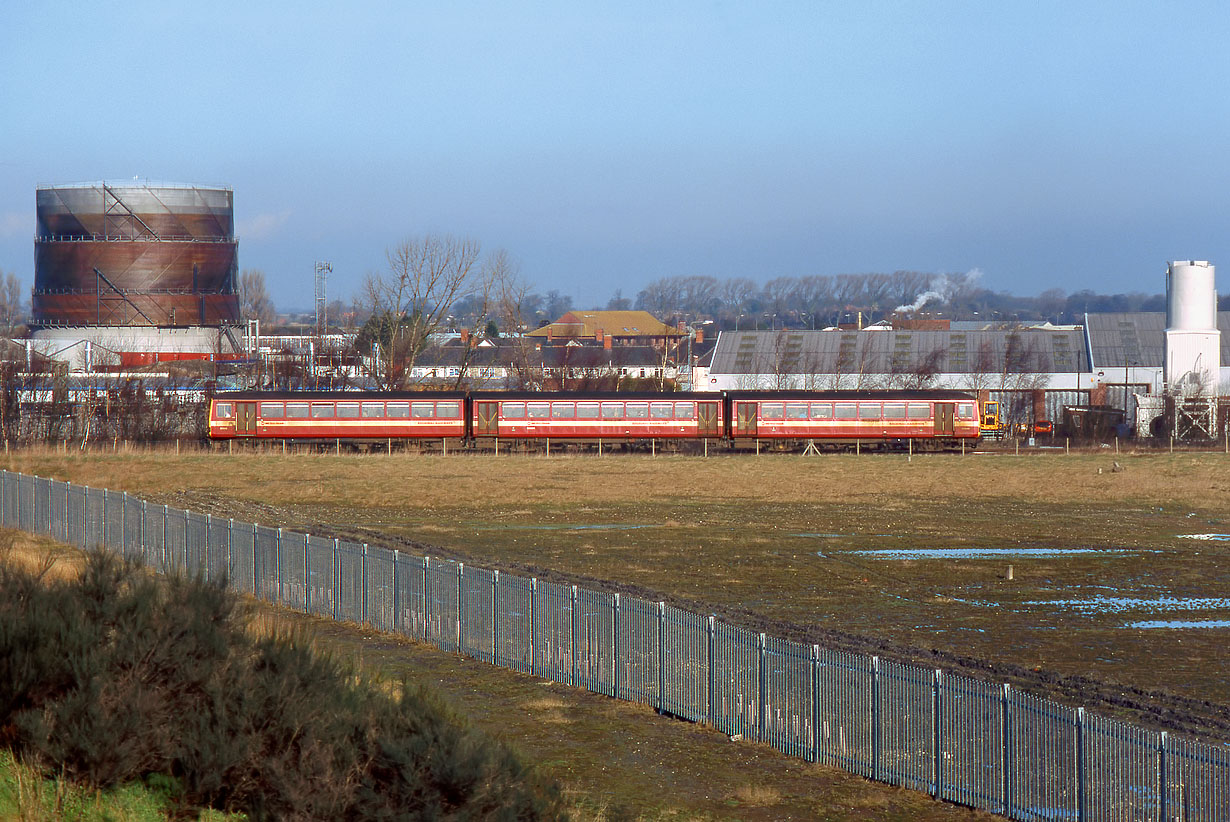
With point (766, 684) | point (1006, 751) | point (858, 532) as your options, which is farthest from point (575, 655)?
point (858, 532)

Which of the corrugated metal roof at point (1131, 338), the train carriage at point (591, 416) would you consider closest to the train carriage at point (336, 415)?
the train carriage at point (591, 416)

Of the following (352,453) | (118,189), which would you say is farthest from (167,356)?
(352,453)

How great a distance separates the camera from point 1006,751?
1175cm

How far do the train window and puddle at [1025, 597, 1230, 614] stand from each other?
37966 millimetres

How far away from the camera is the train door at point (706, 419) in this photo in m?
62.2

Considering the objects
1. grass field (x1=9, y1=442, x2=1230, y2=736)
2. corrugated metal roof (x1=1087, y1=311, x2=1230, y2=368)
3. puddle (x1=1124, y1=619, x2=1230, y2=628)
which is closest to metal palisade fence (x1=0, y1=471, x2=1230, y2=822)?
grass field (x1=9, y1=442, x2=1230, y2=736)

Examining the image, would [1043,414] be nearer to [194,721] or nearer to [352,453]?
[352,453]

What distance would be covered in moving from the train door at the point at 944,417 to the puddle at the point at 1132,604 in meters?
38.1

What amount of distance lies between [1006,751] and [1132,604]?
43.7 feet

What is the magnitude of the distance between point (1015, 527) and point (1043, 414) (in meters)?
48.8

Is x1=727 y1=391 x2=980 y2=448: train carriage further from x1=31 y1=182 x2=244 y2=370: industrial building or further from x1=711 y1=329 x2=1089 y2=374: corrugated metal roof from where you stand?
x1=31 y1=182 x2=244 y2=370: industrial building

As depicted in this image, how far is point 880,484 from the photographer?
48.1 m

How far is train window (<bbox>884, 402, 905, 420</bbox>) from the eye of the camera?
62.0 m

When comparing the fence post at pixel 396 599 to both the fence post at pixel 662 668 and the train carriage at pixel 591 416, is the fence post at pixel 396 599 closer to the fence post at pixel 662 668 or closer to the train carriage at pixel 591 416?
the fence post at pixel 662 668
